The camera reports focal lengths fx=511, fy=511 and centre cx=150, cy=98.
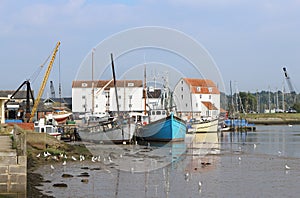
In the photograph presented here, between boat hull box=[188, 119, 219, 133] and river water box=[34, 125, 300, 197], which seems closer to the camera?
river water box=[34, 125, 300, 197]

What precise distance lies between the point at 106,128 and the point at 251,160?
2295 centimetres

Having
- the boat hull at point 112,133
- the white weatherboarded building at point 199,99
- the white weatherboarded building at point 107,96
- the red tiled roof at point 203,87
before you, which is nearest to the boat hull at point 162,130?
the boat hull at point 112,133

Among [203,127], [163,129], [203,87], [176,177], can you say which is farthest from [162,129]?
[203,87]

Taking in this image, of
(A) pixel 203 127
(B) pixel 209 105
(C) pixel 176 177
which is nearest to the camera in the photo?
(C) pixel 176 177

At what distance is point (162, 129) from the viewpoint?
58875mm

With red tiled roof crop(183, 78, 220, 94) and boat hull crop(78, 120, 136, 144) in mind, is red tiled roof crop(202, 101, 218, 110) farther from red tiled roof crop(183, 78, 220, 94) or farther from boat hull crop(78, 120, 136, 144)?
boat hull crop(78, 120, 136, 144)

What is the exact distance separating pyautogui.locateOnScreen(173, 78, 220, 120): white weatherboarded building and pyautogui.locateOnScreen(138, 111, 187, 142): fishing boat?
24573mm

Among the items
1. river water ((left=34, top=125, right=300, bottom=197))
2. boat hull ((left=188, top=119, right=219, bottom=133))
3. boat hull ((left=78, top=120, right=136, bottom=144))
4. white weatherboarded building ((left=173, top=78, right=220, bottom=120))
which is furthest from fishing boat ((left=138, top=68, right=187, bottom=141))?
white weatherboarded building ((left=173, top=78, right=220, bottom=120))

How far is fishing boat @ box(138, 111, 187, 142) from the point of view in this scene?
5806cm

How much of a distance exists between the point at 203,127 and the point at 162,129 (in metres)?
23.5

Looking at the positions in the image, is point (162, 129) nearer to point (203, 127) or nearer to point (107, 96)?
point (203, 127)

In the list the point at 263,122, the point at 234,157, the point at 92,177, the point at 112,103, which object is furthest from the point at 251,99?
the point at 92,177

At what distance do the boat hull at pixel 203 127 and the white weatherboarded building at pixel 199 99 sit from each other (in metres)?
5.23

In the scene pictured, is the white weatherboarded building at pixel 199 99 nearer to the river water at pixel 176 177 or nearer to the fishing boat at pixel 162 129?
the fishing boat at pixel 162 129
